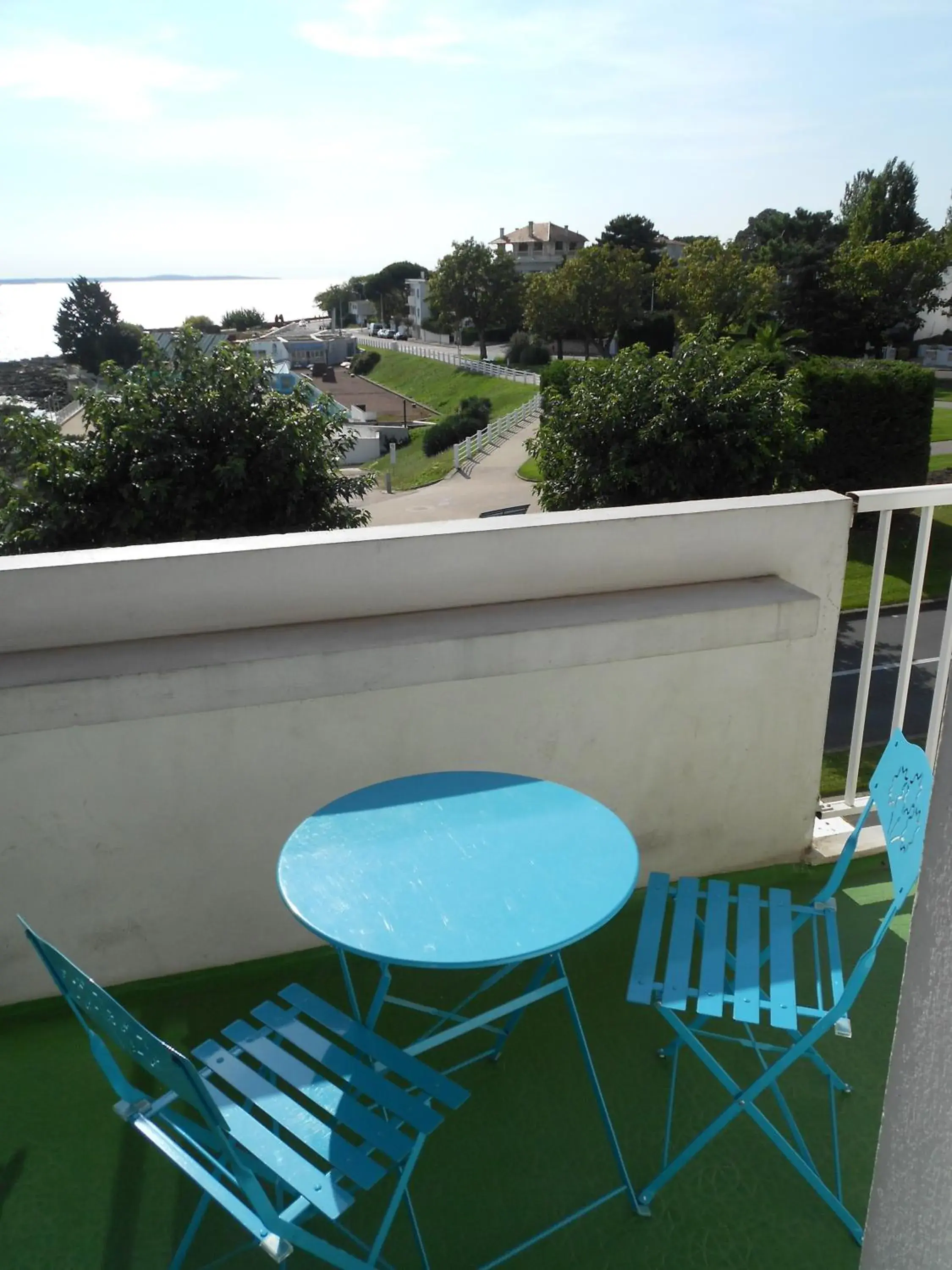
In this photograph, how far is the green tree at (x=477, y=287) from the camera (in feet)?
218

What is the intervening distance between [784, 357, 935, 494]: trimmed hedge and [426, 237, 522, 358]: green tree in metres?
52.4

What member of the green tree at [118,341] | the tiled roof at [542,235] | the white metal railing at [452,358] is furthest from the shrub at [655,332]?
the tiled roof at [542,235]

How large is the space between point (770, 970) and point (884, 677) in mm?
11522

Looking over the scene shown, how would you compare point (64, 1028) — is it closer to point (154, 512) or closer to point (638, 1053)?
point (638, 1053)

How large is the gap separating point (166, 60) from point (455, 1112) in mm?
4045

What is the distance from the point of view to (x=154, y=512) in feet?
21.0

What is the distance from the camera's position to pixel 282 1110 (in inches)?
68.1

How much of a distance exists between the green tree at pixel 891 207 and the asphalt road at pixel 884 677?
4450 centimetres

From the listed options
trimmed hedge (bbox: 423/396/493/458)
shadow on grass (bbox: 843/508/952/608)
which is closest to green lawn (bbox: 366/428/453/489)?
trimmed hedge (bbox: 423/396/493/458)

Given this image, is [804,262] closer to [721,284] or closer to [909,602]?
[721,284]

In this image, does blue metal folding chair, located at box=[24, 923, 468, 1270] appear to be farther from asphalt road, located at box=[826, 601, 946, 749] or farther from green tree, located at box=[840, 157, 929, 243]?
green tree, located at box=[840, 157, 929, 243]

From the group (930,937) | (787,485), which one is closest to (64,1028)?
(930,937)

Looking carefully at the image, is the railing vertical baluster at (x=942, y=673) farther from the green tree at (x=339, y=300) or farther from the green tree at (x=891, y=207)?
the green tree at (x=339, y=300)

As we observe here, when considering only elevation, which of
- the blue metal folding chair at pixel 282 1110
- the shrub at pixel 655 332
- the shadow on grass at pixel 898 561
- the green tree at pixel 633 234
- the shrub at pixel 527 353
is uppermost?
the green tree at pixel 633 234
